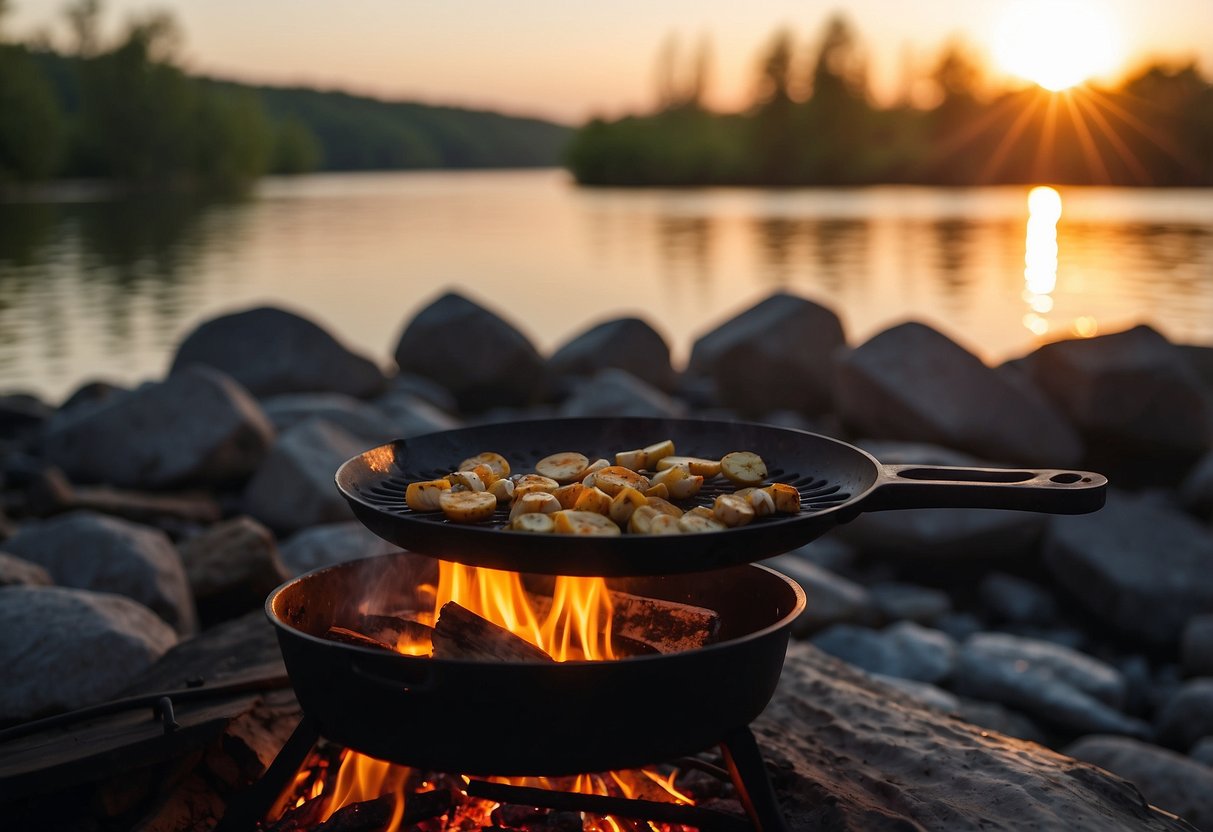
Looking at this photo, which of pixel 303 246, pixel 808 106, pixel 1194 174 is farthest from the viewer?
pixel 808 106

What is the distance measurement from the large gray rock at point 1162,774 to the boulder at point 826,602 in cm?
127

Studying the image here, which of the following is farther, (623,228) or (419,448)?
Result: (623,228)

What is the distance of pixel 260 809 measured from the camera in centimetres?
223

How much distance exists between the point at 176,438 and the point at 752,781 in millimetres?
4952

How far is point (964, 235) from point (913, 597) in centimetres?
2588

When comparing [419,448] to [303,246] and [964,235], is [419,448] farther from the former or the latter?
[964,235]

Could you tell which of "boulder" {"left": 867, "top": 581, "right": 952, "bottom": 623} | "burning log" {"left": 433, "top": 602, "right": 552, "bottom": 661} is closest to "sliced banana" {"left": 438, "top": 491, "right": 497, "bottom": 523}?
"burning log" {"left": 433, "top": 602, "right": 552, "bottom": 661}

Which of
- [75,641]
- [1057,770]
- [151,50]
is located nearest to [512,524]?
[1057,770]

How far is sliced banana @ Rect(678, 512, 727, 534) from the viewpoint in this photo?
2160 mm

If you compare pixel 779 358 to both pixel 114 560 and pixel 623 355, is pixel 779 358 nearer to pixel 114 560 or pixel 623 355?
pixel 623 355

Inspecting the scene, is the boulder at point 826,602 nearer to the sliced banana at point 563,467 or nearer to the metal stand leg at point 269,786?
the sliced banana at point 563,467

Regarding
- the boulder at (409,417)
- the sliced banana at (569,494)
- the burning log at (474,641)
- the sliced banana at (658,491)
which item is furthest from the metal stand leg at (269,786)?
the boulder at (409,417)

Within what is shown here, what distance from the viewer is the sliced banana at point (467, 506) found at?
2250 mm

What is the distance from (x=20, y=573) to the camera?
12.6 feet
